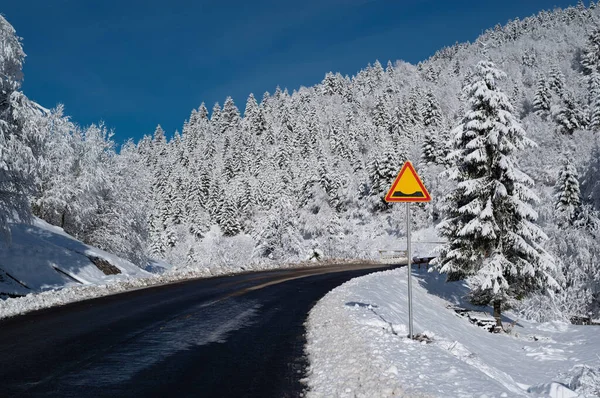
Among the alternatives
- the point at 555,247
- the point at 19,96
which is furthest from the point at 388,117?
the point at 19,96

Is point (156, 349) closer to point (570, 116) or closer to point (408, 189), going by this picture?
point (408, 189)

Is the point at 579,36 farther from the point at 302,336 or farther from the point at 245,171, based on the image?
the point at 302,336

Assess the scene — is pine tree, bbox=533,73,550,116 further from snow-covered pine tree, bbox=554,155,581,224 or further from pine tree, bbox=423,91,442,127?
snow-covered pine tree, bbox=554,155,581,224

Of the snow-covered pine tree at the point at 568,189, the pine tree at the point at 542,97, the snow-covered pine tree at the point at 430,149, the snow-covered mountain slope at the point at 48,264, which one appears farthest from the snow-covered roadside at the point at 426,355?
the pine tree at the point at 542,97

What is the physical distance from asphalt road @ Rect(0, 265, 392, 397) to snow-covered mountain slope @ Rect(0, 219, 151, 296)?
3.96 m

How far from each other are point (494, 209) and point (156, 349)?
1508 cm

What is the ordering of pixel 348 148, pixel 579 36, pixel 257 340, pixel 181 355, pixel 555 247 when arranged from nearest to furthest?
pixel 181 355
pixel 257 340
pixel 555 247
pixel 348 148
pixel 579 36

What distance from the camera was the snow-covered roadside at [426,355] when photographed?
5629 millimetres

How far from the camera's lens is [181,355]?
278 inches

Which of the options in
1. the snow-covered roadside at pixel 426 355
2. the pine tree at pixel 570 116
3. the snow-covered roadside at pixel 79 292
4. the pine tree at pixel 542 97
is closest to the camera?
the snow-covered roadside at pixel 426 355

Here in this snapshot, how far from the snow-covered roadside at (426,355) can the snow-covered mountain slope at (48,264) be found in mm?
9694

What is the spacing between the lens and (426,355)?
7.05 m

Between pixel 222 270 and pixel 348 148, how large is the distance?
7389cm

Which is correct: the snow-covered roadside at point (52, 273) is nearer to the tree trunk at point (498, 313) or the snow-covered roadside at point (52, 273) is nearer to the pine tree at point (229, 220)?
the tree trunk at point (498, 313)
